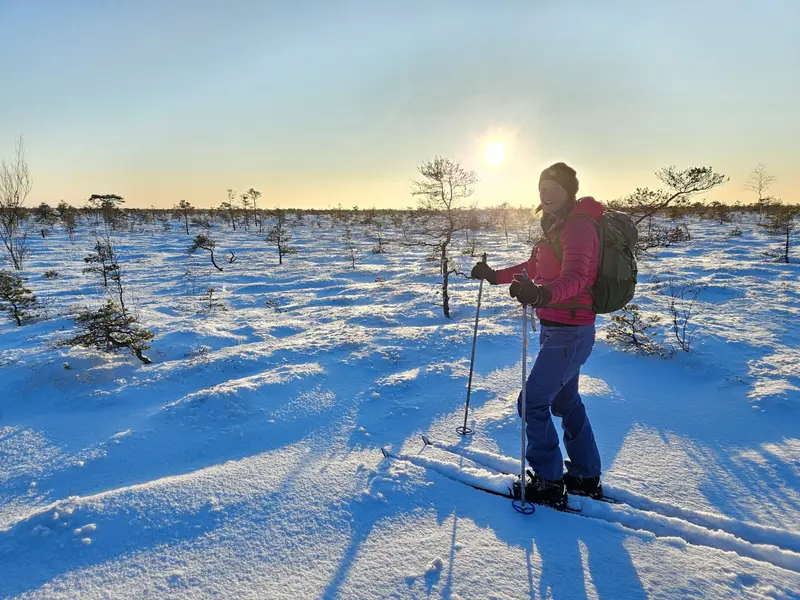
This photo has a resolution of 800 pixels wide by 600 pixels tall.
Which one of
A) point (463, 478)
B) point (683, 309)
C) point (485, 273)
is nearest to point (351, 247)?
point (683, 309)

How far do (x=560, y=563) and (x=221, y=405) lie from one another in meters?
3.58

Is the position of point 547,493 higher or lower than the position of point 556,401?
lower

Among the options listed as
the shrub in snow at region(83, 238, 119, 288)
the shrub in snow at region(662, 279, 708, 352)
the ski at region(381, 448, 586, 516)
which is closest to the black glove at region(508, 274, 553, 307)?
the ski at region(381, 448, 586, 516)

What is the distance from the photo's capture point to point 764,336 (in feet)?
19.9

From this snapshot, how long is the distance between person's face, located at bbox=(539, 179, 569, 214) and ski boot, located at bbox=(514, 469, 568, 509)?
183cm

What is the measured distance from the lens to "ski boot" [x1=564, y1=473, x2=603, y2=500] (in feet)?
8.80

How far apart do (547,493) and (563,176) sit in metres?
2.10

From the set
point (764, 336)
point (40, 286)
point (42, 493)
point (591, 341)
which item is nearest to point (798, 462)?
point (591, 341)

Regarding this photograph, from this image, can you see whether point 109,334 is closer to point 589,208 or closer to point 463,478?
point 463,478

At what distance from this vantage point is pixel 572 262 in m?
2.18

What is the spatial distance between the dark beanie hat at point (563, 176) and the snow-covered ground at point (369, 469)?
212 cm

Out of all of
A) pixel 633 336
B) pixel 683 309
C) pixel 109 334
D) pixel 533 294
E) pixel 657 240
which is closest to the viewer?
pixel 533 294

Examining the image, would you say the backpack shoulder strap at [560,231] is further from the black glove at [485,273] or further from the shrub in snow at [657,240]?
the black glove at [485,273]

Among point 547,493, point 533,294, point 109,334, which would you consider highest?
point 533,294
